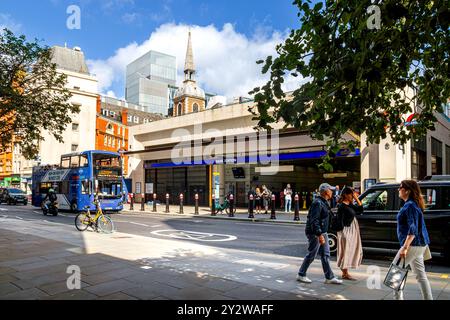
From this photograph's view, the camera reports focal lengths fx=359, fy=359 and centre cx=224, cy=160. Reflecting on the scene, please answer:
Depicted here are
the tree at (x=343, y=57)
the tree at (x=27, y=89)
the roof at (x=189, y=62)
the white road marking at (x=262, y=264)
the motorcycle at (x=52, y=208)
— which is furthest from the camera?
the roof at (x=189, y=62)

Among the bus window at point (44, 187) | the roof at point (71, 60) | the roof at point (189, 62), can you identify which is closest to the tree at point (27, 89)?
the bus window at point (44, 187)

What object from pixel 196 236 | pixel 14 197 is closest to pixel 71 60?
pixel 14 197

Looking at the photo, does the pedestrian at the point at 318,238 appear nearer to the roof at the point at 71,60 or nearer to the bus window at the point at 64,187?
the bus window at the point at 64,187

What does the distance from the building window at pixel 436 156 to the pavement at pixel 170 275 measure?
74.8ft

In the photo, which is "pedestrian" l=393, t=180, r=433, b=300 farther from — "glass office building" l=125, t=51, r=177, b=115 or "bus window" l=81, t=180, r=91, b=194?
"glass office building" l=125, t=51, r=177, b=115

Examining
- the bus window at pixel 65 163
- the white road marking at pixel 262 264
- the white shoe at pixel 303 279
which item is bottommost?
the white road marking at pixel 262 264

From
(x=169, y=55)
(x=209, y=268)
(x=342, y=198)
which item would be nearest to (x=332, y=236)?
(x=342, y=198)

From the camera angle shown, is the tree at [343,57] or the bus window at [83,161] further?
the bus window at [83,161]

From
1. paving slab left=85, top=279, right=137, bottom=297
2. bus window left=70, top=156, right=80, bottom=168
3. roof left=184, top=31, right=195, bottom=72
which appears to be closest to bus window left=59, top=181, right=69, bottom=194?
bus window left=70, top=156, right=80, bottom=168

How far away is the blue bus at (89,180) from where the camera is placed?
21.9m

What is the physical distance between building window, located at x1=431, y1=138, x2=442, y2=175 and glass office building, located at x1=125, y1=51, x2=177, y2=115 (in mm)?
101488

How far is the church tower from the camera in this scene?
81375mm

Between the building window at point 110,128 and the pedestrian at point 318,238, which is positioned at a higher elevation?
the building window at point 110,128

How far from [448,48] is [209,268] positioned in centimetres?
534
